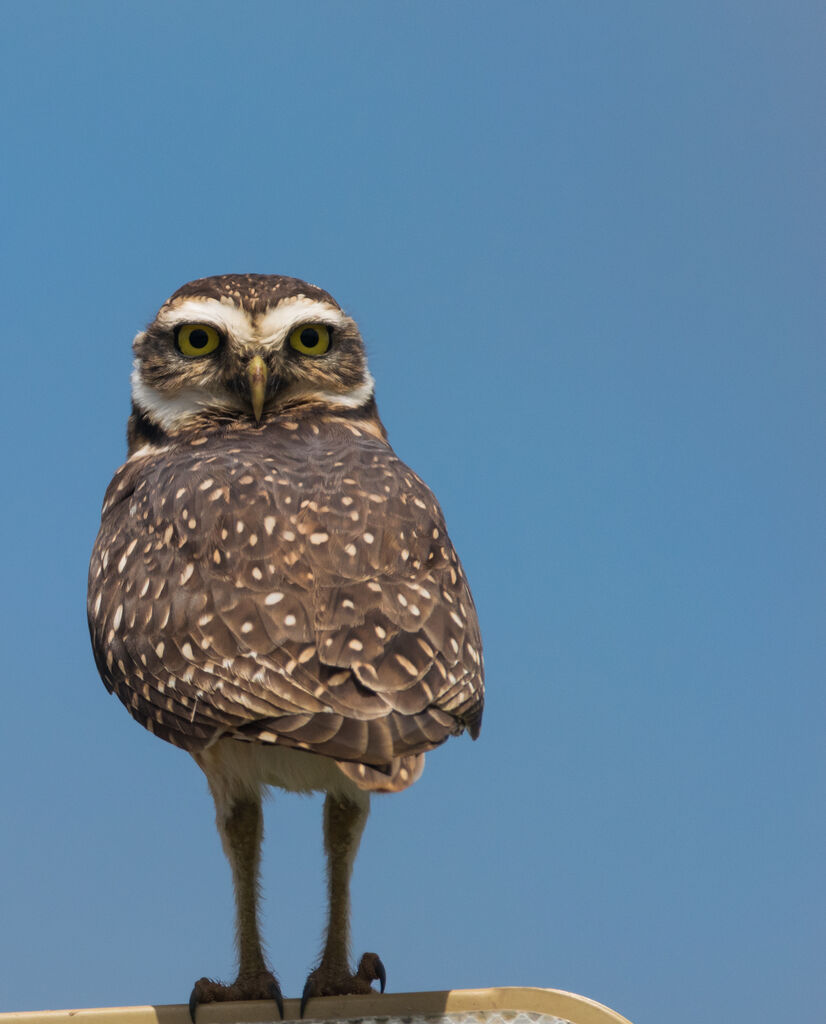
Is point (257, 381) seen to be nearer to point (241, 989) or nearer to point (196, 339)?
point (196, 339)

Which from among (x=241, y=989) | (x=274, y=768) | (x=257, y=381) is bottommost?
(x=241, y=989)

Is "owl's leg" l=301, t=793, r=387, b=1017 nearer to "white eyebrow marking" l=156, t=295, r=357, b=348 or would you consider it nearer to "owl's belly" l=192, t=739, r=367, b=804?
"owl's belly" l=192, t=739, r=367, b=804

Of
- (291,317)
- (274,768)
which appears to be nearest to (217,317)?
(291,317)

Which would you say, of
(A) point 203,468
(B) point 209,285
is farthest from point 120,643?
(B) point 209,285

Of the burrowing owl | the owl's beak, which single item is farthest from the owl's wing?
the owl's beak

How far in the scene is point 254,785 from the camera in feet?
14.0

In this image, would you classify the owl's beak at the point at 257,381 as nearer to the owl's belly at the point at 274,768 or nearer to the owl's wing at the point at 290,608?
the owl's wing at the point at 290,608

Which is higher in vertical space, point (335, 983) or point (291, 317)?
point (291, 317)

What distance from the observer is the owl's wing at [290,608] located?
3.48 metres

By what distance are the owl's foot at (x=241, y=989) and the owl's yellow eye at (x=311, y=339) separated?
2.16 meters

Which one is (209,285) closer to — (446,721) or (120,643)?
(120,643)

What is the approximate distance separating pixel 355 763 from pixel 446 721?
33 centimetres

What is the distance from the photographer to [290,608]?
12.0 feet

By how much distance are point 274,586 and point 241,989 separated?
55.0 inches
